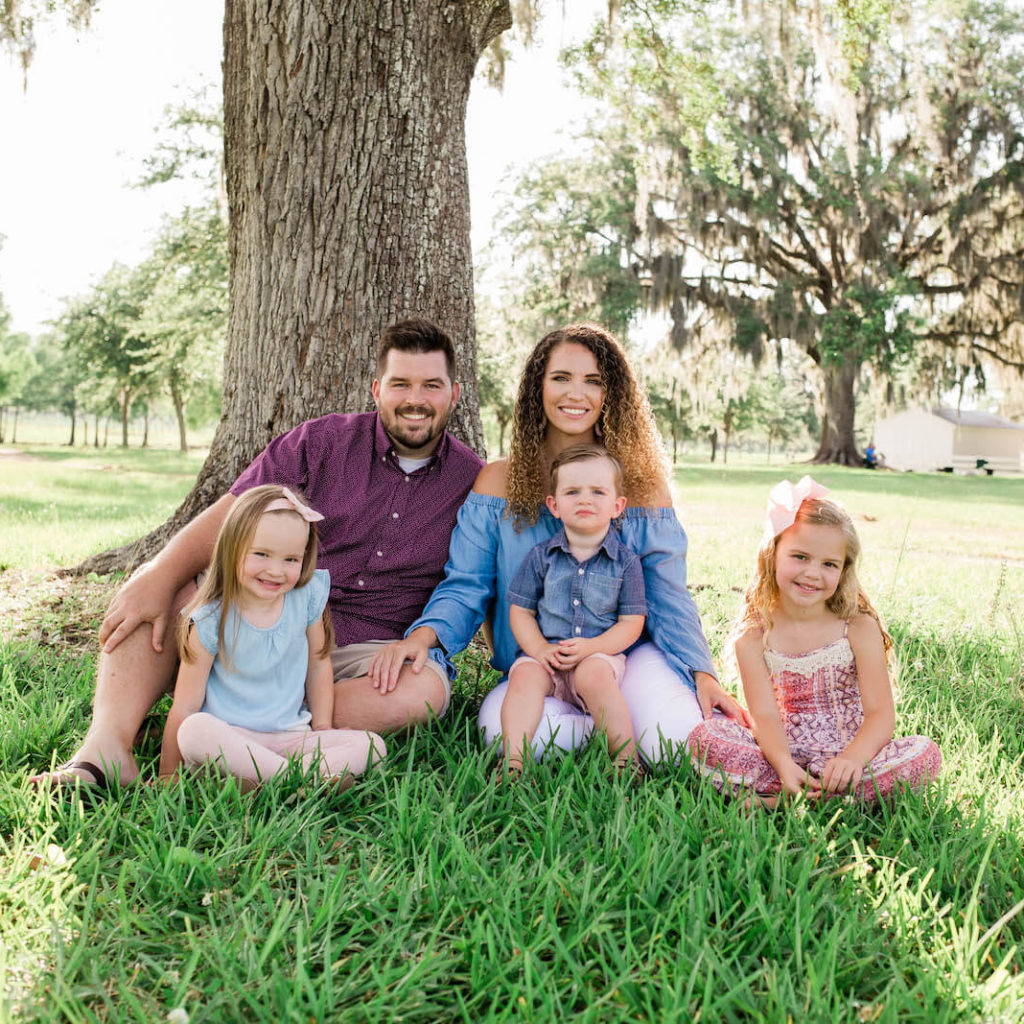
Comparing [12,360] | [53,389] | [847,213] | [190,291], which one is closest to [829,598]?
[190,291]

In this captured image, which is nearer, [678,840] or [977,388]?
[678,840]

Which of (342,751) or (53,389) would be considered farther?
(53,389)

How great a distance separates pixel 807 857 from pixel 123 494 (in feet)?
40.4

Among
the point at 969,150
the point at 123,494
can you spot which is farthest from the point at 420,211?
the point at 969,150

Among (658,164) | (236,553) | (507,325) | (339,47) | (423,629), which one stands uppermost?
(658,164)

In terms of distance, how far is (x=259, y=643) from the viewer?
266cm

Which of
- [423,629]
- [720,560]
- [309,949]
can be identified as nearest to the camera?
[309,949]

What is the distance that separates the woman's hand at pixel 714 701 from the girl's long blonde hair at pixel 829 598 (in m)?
0.20

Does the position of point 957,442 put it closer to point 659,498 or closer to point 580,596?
point 659,498

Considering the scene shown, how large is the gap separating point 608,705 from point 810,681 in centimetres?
64

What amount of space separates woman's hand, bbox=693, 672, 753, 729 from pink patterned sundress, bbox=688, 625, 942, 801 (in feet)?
0.41

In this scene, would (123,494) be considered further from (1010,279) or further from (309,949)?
(1010,279)

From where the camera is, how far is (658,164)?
21422 mm

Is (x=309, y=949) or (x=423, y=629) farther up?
(x=423, y=629)
